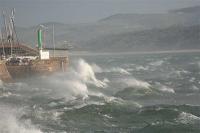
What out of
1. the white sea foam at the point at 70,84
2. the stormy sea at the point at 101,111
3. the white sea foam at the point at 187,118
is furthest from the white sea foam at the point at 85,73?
the white sea foam at the point at 187,118

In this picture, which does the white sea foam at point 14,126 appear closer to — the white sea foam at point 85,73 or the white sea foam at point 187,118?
the white sea foam at point 187,118

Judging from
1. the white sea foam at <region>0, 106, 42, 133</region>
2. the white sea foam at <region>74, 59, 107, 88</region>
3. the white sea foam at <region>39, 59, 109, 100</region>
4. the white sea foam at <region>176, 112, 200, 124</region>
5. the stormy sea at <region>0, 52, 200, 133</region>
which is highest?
the white sea foam at <region>0, 106, 42, 133</region>

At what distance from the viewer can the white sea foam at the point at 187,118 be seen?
31422 millimetres

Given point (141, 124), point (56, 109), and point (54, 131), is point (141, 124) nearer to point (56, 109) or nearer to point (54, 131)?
point (54, 131)

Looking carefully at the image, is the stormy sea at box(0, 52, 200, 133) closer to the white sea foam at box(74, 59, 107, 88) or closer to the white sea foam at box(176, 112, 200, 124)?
the white sea foam at box(176, 112, 200, 124)

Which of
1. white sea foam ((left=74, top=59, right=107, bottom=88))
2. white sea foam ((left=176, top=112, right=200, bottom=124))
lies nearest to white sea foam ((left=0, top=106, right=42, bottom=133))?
white sea foam ((left=176, top=112, right=200, bottom=124))

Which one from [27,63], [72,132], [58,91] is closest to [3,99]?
[58,91]

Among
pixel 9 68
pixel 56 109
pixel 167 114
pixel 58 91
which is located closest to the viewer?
pixel 167 114

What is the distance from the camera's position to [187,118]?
1276 inches

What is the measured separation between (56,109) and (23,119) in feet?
20.4

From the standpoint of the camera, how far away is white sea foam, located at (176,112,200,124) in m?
31.4

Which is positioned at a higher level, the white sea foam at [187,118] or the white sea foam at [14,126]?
the white sea foam at [14,126]

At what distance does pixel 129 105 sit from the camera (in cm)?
3919

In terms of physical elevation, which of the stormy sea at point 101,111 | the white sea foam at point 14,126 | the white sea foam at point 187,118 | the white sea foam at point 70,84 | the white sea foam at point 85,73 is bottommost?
the white sea foam at point 85,73
